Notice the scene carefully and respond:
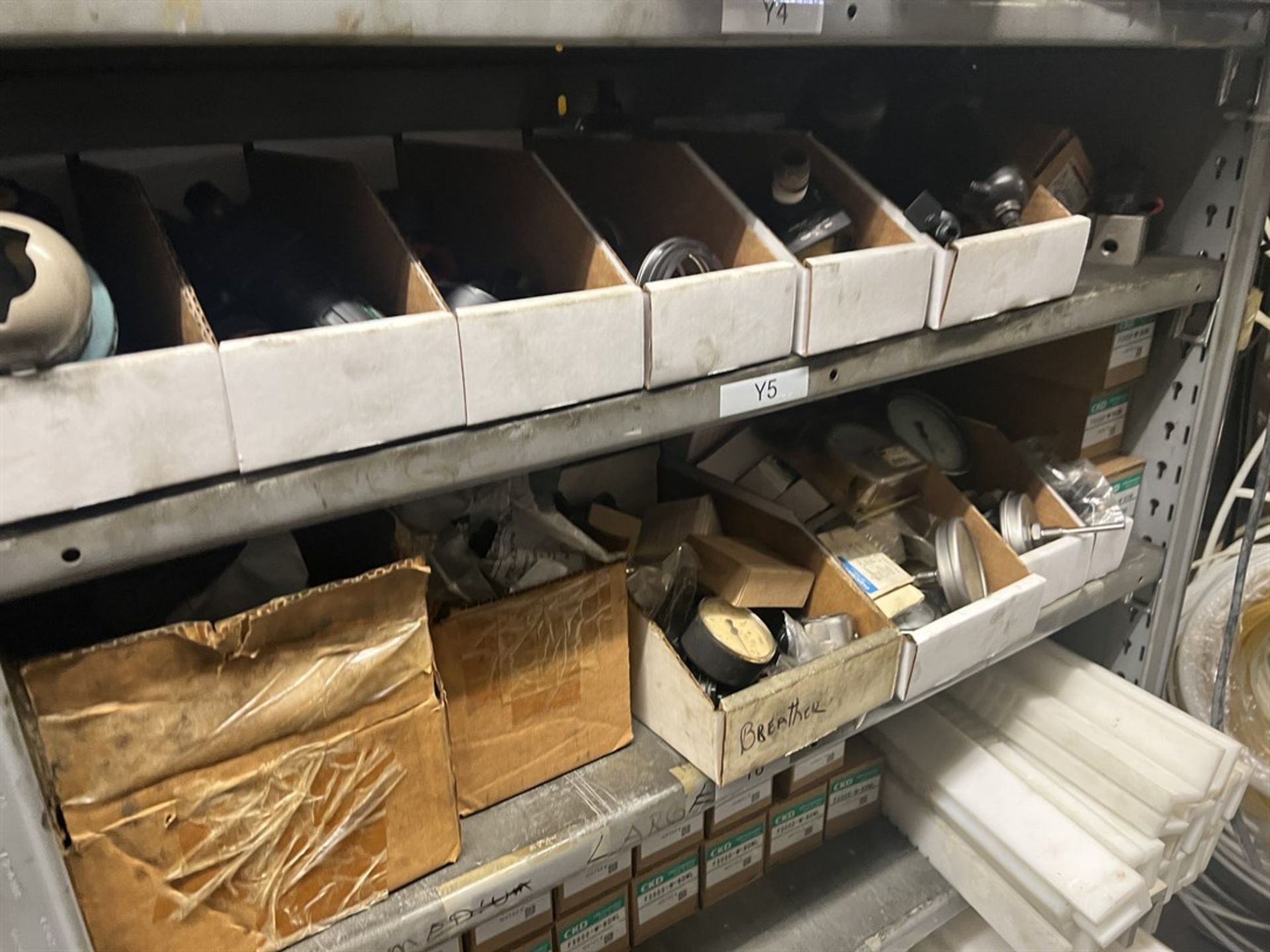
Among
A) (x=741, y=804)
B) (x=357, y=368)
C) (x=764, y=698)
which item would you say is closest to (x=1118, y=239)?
(x=764, y=698)

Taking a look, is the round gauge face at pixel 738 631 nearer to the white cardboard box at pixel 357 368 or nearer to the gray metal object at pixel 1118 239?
the white cardboard box at pixel 357 368

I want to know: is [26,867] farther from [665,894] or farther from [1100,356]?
[1100,356]

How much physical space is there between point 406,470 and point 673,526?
488mm

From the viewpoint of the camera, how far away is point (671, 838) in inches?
43.8

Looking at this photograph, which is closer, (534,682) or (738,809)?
(534,682)

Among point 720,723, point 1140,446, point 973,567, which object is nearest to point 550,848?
point 720,723

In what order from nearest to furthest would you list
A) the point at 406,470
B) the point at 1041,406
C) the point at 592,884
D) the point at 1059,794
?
the point at 406,470, the point at 592,884, the point at 1059,794, the point at 1041,406

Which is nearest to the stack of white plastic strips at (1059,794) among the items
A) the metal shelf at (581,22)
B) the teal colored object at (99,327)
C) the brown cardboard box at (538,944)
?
the brown cardboard box at (538,944)

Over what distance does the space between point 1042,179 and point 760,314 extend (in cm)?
55

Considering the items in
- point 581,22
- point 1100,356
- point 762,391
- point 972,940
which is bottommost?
point 972,940

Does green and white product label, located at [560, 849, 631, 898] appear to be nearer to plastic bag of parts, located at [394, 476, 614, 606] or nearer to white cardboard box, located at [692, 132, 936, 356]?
plastic bag of parts, located at [394, 476, 614, 606]

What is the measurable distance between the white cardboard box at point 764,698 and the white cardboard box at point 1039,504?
0.25 m

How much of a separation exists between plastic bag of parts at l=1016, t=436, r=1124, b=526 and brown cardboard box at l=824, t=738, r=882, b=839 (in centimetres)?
45

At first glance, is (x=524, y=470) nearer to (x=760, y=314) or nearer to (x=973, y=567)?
(x=760, y=314)
